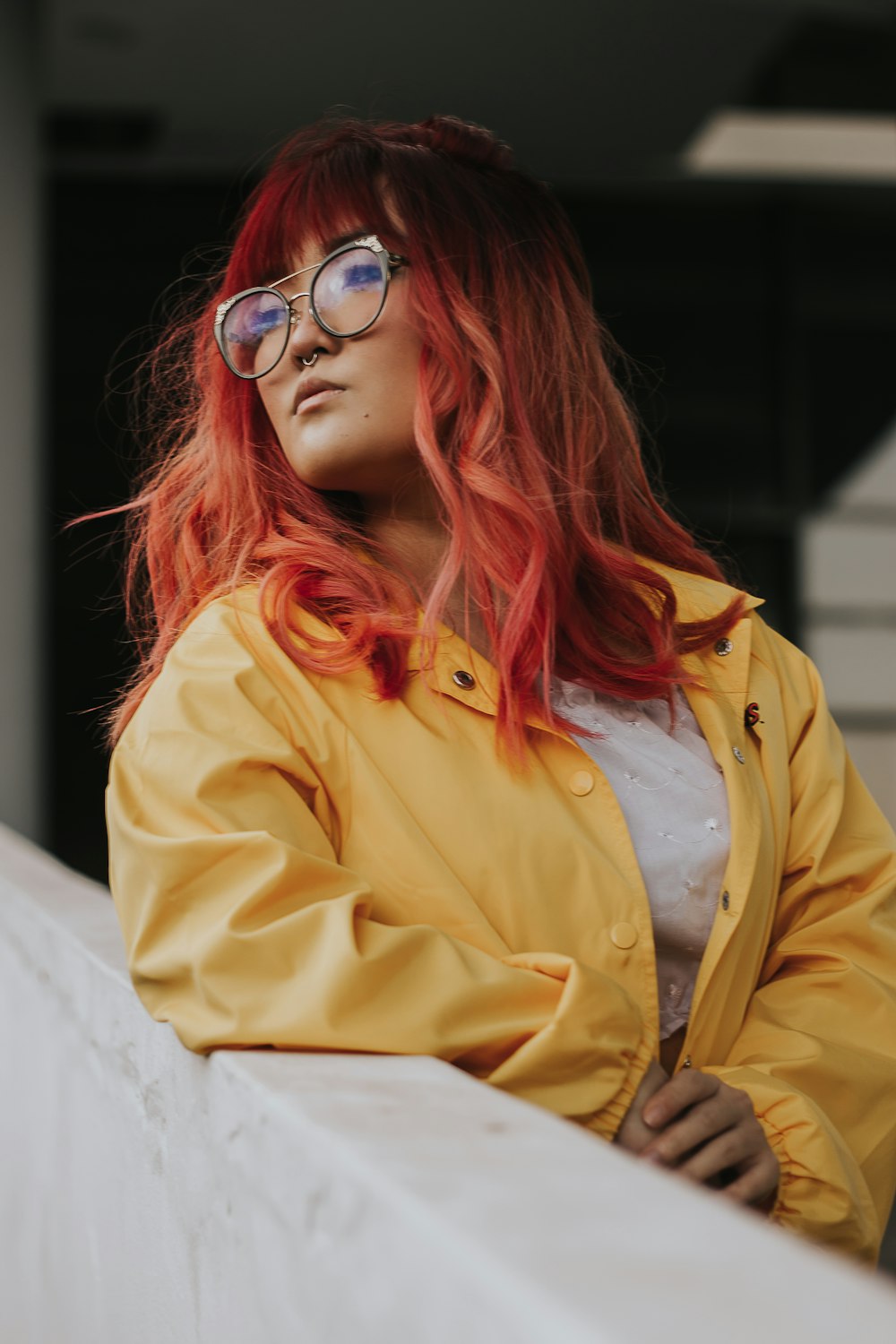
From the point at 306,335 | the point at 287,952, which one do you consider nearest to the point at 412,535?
the point at 306,335

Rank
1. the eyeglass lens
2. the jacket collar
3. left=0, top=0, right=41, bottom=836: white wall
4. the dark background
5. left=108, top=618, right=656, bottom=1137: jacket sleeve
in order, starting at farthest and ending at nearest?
the dark background → left=0, top=0, right=41, bottom=836: white wall → the eyeglass lens → the jacket collar → left=108, top=618, right=656, bottom=1137: jacket sleeve

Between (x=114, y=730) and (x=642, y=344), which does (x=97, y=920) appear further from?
(x=642, y=344)

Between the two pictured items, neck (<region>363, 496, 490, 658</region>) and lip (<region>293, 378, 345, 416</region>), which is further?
neck (<region>363, 496, 490, 658</region>)

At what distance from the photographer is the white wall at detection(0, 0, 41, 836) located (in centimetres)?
531

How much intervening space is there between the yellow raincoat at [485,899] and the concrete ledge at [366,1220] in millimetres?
103

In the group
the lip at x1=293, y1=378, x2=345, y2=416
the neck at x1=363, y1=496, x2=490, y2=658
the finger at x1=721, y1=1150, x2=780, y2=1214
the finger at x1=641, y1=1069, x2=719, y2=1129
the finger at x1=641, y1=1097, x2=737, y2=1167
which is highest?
the lip at x1=293, y1=378, x2=345, y2=416

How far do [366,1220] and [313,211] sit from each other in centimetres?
123

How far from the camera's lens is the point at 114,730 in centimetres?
175

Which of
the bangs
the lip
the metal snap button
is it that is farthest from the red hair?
the metal snap button

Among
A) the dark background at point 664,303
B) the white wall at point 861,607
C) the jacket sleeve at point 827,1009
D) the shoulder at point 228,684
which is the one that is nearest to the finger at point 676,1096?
the jacket sleeve at point 827,1009

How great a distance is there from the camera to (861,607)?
805cm

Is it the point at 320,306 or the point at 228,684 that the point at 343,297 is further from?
the point at 228,684

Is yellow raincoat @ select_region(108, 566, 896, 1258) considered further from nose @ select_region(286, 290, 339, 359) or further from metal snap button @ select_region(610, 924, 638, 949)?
nose @ select_region(286, 290, 339, 359)

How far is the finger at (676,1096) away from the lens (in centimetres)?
133
